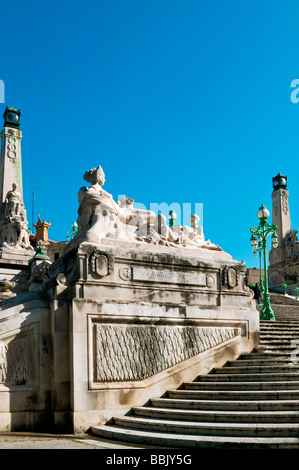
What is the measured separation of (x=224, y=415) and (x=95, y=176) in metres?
5.58

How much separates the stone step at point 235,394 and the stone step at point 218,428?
1023 millimetres

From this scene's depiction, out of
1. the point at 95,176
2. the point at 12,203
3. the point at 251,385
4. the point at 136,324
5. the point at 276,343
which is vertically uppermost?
the point at 12,203

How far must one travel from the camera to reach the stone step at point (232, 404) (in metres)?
8.01

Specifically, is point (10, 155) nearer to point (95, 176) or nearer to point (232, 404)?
point (95, 176)

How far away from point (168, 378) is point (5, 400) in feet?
10.1

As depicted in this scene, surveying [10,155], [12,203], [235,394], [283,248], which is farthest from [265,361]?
[283,248]

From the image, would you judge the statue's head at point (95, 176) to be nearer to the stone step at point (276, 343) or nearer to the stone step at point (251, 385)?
the stone step at point (251, 385)

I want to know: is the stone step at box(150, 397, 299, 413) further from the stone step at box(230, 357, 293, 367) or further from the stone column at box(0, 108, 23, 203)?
the stone column at box(0, 108, 23, 203)

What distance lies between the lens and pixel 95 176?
11195 millimetres

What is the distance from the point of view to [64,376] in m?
9.28

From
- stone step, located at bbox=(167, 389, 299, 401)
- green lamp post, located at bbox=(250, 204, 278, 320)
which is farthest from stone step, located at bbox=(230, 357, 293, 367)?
green lamp post, located at bbox=(250, 204, 278, 320)

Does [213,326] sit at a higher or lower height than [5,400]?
higher

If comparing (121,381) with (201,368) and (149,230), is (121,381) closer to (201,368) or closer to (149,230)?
(201,368)

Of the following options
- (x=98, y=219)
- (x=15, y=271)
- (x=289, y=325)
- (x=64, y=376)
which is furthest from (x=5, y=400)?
(x=15, y=271)
